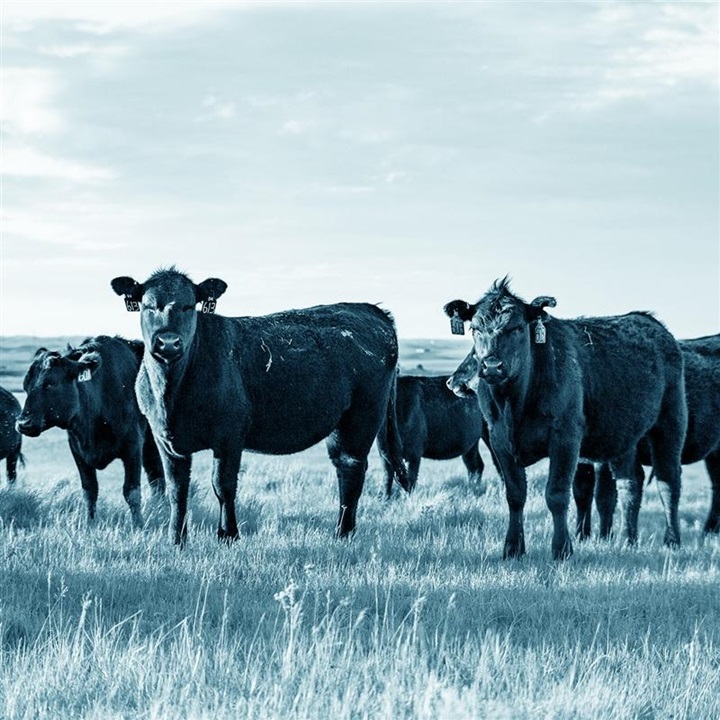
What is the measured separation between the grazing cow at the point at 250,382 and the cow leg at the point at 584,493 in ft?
6.89

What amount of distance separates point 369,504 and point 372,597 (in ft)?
19.0

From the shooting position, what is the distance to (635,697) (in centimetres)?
469

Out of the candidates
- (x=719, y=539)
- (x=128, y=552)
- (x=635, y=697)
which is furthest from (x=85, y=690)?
(x=719, y=539)

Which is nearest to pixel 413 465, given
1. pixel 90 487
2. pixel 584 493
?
pixel 584 493

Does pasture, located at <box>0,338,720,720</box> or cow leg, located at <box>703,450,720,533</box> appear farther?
cow leg, located at <box>703,450,720,533</box>

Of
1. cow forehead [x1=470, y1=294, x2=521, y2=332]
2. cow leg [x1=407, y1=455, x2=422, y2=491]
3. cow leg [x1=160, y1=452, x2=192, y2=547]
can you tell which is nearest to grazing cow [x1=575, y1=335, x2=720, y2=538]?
cow forehead [x1=470, y1=294, x2=521, y2=332]

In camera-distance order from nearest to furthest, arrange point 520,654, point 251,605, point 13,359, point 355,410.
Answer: point 520,654 < point 251,605 < point 355,410 < point 13,359

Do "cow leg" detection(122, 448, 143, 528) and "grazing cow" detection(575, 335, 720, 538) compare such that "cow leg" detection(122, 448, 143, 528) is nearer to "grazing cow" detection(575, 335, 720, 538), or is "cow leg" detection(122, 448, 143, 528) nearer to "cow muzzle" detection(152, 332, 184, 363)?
"cow muzzle" detection(152, 332, 184, 363)

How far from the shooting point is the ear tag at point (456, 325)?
29.2 ft

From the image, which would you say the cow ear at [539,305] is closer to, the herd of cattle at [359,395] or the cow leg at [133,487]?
the herd of cattle at [359,395]

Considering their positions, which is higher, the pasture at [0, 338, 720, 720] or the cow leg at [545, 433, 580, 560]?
the cow leg at [545, 433, 580, 560]

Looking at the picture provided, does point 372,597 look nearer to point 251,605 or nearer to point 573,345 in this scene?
point 251,605

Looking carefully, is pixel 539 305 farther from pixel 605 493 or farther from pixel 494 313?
pixel 605 493

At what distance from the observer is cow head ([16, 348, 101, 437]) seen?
36.6 feet
